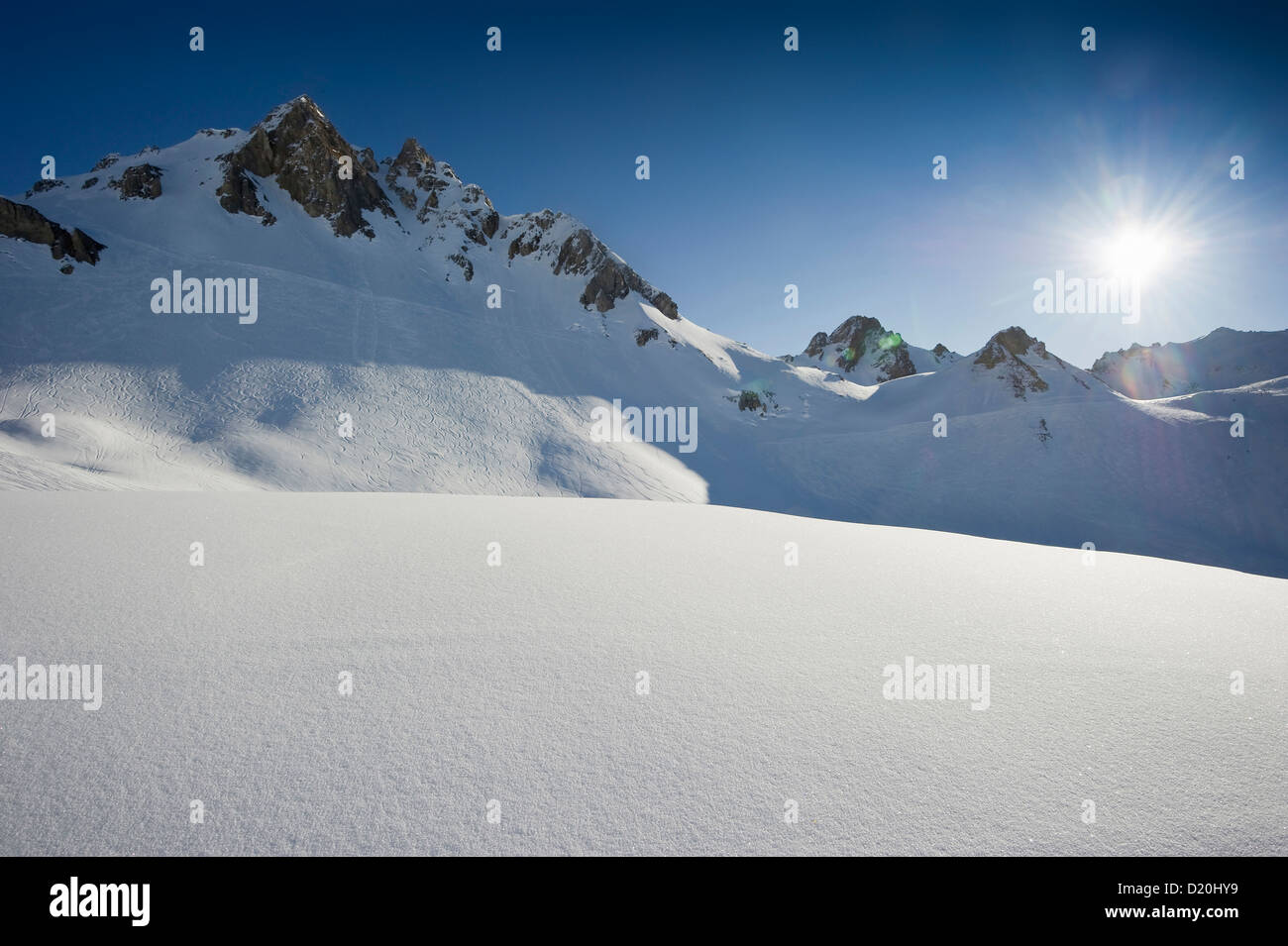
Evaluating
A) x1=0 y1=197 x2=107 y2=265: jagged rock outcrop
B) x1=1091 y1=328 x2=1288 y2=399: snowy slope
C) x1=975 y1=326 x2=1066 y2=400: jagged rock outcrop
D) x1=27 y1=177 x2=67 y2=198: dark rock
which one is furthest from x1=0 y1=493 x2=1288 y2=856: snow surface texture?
x1=1091 y1=328 x2=1288 y2=399: snowy slope

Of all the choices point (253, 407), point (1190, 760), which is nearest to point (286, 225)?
point (253, 407)

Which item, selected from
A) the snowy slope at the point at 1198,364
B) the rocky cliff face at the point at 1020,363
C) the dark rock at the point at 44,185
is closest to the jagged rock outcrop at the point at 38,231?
the dark rock at the point at 44,185

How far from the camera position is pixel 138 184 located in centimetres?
4256

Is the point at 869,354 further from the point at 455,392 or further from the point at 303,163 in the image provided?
the point at 303,163

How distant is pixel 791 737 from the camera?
2.87 meters

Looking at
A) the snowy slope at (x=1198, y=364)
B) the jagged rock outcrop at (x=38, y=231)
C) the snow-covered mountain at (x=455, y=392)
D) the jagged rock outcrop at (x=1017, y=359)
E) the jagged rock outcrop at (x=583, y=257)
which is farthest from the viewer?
the snowy slope at (x=1198, y=364)

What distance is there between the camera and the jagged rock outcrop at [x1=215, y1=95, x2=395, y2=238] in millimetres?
47969

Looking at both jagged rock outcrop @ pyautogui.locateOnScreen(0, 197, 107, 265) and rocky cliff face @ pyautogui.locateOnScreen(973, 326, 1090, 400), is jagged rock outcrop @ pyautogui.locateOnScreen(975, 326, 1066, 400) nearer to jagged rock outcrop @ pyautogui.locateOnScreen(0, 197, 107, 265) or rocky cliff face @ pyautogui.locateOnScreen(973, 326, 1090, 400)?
rocky cliff face @ pyautogui.locateOnScreen(973, 326, 1090, 400)

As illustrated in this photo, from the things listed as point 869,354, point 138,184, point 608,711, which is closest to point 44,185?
point 138,184

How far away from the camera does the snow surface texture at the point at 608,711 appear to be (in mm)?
2262

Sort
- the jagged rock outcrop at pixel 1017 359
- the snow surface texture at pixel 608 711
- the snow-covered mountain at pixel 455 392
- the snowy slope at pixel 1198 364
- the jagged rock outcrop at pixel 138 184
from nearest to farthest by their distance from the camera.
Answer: the snow surface texture at pixel 608 711 < the snow-covered mountain at pixel 455 392 < the jagged rock outcrop at pixel 1017 359 < the jagged rock outcrop at pixel 138 184 < the snowy slope at pixel 1198 364

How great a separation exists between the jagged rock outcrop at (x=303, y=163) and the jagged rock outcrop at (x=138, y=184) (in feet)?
18.8

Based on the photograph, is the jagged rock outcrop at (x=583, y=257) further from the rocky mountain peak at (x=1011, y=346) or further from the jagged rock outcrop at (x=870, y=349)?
the jagged rock outcrop at (x=870, y=349)
